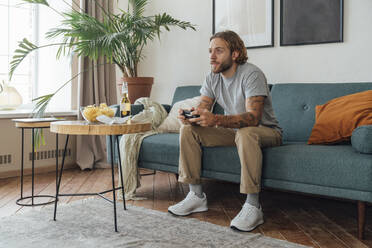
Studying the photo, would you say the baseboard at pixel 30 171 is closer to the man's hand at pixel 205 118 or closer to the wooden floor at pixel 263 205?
the wooden floor at pixel 263 205

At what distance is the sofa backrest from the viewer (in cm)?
258

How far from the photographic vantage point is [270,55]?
3.28 m

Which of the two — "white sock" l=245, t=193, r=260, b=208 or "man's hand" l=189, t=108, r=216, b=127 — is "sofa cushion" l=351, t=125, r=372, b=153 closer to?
"white sock" l=245, t=193, r=260, b=208

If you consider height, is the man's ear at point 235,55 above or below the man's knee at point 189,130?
above

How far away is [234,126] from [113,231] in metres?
0.85

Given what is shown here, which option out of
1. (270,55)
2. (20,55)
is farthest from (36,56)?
(270,55)

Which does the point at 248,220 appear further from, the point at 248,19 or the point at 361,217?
the point at 248,19

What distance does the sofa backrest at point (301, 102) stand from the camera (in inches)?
102

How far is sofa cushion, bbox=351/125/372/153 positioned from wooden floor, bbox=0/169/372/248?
446 mm

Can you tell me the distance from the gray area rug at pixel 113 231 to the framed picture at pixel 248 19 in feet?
5.86

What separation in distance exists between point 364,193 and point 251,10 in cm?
202

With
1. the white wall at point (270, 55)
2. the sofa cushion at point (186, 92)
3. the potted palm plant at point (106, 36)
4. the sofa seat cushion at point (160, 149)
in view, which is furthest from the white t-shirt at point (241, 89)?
the potted palm plant at point (106, 36)

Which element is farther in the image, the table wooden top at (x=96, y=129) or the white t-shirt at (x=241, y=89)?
the white t-shirt at (x=241, y=89)

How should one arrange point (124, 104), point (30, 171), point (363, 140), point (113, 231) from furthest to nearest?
point (30, 171)
point (124, 104)
point (113, 231)
point (363, 140)
